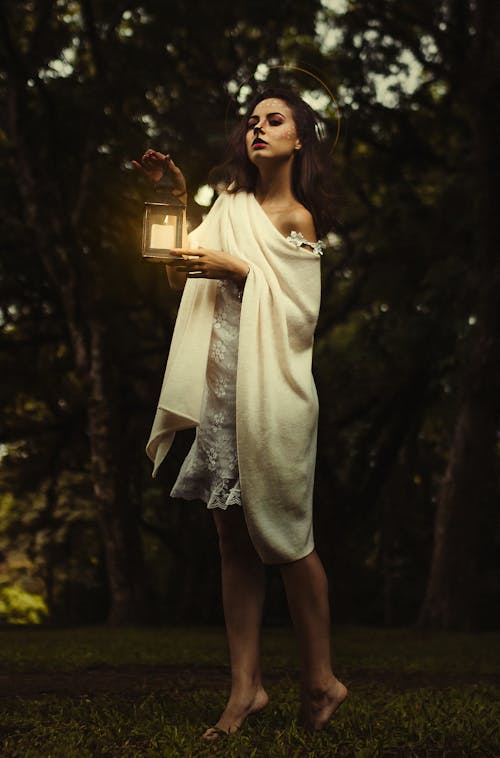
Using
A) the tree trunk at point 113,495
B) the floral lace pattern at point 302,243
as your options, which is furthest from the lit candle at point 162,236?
the tree trunk at point 113,495

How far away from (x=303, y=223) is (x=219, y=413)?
85cm

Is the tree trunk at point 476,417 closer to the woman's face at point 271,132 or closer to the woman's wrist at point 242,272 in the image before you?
the woman's face at point 271,132

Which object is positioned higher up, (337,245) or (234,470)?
(337,245)

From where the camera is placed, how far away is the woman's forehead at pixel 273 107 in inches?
158

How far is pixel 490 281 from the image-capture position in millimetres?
11188

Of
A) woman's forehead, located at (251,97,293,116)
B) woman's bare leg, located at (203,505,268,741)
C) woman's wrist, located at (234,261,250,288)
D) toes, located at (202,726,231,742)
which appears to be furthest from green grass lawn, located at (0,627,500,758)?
woman's forehead, located at (251,97,293,116)

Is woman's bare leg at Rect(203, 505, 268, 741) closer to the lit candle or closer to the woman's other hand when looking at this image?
the woman's other hand

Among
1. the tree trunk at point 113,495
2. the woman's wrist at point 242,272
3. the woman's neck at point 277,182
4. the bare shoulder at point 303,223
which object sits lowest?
the tree trunk at point 113,495

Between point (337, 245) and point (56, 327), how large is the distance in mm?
4812

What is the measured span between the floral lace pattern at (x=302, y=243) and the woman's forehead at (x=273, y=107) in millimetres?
564

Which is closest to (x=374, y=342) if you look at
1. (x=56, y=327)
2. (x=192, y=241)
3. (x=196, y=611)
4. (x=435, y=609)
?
(x=435, y=609)

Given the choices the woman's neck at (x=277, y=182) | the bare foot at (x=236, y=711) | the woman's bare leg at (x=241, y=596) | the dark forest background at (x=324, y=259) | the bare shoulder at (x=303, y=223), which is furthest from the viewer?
the dark forest background at (x=324, y=259)

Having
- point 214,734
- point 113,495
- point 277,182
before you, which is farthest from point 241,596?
point 113,495

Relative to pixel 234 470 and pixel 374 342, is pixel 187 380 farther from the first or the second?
pixel 374 342
